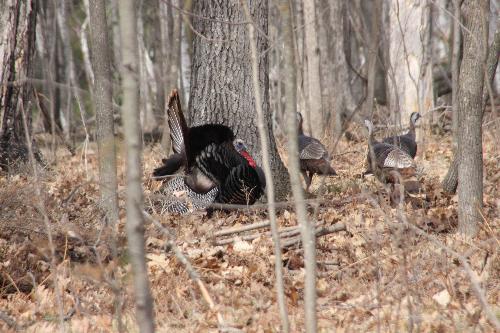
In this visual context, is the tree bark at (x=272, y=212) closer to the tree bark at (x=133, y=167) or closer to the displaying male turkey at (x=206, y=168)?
the tree bark at (x=133, y=167)

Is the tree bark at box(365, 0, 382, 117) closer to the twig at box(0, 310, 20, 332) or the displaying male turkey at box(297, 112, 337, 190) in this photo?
the displaying male turkey at box(297, 112, 337, 190)

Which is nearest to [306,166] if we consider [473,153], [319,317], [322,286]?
[473,153]

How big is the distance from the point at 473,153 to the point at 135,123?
385 centimetres

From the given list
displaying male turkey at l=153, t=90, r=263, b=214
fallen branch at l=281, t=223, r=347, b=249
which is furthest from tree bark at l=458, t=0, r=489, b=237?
displaying male turkey at l=153, t=90, r=263, b=214

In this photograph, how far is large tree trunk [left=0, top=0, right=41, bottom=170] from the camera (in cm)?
916

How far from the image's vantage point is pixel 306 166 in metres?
9.77

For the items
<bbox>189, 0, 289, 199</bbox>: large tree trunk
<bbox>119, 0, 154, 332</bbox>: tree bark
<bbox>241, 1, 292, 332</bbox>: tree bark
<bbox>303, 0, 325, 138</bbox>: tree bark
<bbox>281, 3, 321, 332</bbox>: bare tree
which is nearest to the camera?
<bbox>119, 0, 154, 332</bbox>: tree bark

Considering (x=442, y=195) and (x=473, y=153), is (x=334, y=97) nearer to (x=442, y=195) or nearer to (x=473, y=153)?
(x=442, y=195)

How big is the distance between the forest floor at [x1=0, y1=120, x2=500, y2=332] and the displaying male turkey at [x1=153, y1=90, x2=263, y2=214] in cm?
46

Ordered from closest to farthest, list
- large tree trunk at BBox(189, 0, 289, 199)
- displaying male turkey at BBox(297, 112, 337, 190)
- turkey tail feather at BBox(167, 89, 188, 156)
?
large tree trunk at BBox(189, 0, 289, 199)
turkey tail feather at BBox(167, 89, 188, 156)
displaying male turkey at BBox(297, 112, 337, 190)

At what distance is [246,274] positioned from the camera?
551 cm

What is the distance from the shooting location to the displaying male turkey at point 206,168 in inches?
296

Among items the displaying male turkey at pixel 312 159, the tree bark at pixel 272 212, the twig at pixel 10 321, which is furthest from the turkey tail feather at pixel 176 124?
the tree bark at pixel 272 212

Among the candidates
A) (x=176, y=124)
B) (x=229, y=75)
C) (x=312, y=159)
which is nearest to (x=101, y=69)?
(x=229, y=75)
